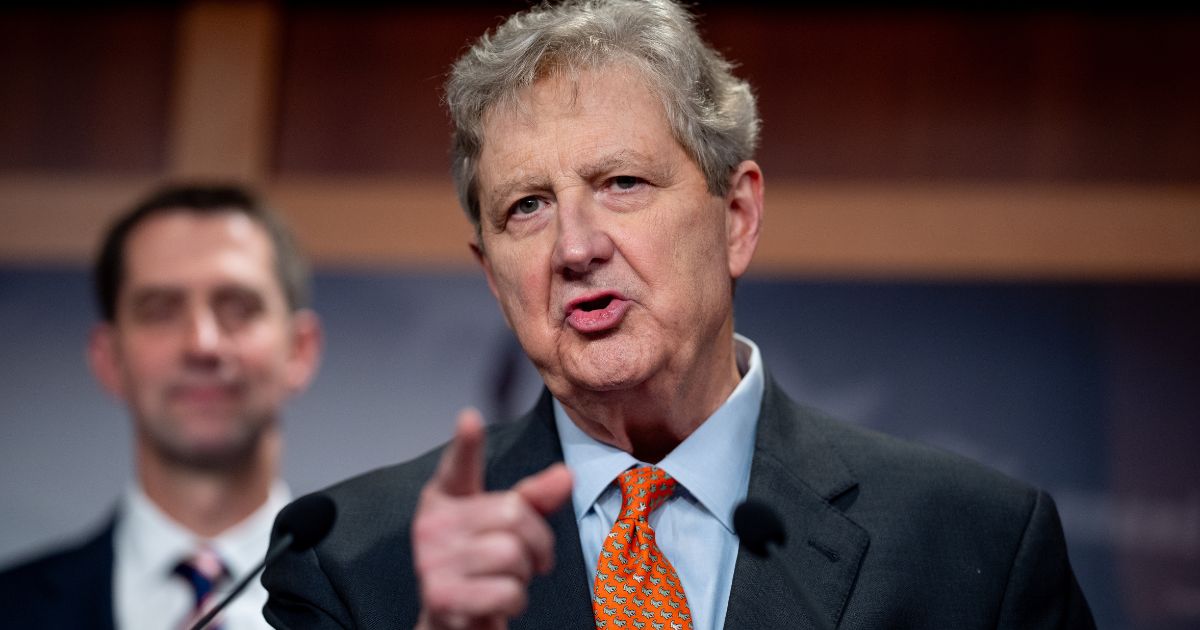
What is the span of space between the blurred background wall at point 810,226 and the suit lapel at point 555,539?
1.22 meters

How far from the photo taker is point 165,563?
2.72m

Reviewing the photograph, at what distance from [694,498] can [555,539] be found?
200mm

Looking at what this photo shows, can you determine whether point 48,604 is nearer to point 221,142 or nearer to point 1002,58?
point 221,142

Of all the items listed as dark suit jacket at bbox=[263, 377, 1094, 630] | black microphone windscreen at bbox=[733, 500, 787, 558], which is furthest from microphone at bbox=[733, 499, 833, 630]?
dark suit jacket at bbox=[263, 377, 1094, 630]

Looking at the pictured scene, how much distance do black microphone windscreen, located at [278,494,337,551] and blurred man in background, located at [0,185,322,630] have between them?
1226 mm

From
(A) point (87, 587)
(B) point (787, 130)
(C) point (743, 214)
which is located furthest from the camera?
(B) point (787, 130)

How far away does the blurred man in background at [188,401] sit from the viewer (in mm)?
2678

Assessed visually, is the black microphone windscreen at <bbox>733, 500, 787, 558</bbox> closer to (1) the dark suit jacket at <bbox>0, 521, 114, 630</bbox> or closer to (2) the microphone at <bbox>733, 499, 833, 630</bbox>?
(2) the microphone at <bbox>733, 499, 833, 630</bbox>

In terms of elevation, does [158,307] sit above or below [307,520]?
below

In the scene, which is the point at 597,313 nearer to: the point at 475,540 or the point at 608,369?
the point at 608,369

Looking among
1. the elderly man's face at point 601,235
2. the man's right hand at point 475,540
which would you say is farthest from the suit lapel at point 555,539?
the man's right hand at point 475,540

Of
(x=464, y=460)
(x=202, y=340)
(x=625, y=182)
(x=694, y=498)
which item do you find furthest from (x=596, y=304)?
(x=202, y=340)

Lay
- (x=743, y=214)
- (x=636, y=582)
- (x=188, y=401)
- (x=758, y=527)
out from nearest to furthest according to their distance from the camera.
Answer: (x=758, y=527) < (x=636, y=582) < (x=743, y=214) < (x=188, y=401)

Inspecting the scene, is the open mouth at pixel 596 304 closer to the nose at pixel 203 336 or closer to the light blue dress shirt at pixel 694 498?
the light blue dress shirt at pixel 694 498
